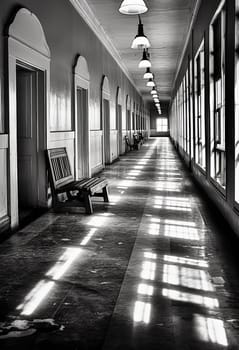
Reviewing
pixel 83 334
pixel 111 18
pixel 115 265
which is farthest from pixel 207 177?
pixel 83 334

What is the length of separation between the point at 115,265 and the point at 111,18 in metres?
8.59

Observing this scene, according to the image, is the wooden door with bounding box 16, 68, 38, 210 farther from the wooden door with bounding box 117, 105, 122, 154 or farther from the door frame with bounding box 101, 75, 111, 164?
the wooden door with bounding box 117, 105, 122, 154

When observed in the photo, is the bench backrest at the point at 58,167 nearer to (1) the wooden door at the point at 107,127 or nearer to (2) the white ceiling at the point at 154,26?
(2) the white ceiling at the point at 154,26

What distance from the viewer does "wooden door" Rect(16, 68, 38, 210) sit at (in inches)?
267

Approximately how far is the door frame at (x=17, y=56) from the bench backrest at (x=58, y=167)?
71 cm

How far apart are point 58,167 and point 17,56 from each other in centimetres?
223

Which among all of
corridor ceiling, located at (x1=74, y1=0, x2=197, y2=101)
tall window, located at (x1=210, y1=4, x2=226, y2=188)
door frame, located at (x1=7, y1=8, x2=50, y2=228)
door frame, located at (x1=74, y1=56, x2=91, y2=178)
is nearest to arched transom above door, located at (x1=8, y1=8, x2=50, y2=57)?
door frame, located at (x1=7, y1=8, x2=50, y2=228)

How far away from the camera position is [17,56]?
5617 mm

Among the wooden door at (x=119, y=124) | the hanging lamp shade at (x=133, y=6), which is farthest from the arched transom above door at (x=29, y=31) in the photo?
the wooden door at (x=119, y=124)

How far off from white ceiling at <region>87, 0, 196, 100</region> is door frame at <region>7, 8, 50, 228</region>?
3638 mm

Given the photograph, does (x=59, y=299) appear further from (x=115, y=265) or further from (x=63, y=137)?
(x=63, y=137)

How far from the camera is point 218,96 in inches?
294

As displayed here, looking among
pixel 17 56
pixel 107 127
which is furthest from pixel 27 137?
pixel 107 127

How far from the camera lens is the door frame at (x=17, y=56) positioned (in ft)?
17.7
